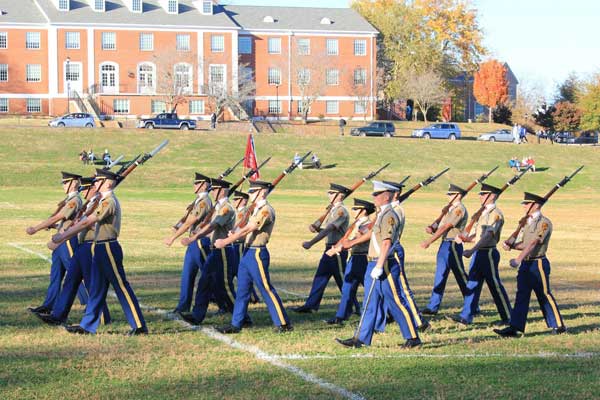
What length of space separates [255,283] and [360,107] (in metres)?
84.9

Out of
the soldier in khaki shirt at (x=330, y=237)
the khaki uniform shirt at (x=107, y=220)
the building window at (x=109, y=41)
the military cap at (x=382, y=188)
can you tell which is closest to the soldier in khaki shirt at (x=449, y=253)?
the soldier in khaki shirt at (x=330, y=237)

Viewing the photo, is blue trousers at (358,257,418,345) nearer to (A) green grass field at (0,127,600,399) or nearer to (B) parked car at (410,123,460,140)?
(A) green grass field at (0,127,600,399)

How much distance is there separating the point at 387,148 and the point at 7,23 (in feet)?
123

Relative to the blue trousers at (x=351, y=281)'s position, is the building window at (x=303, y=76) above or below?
above

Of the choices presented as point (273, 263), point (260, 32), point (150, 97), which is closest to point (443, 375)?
point (273, 263)

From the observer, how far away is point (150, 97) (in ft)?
279

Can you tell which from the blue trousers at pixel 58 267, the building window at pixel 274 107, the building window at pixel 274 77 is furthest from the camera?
the building window at pixel 274 107

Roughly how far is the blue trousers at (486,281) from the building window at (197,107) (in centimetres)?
7393

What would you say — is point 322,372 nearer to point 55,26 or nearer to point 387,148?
point 387,148

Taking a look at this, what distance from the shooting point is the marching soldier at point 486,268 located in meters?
13.7

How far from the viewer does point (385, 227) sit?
37.0ft

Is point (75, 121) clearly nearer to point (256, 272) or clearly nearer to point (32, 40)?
point (32, 40)

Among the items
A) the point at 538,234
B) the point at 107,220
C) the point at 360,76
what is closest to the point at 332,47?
the point at 360,76

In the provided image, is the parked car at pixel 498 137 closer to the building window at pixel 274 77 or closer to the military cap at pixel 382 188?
the building window at pixel 274 77
